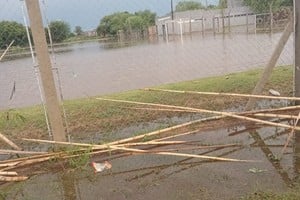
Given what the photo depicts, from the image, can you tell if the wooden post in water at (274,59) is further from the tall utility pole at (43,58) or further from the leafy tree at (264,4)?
the leafy tree at (264,4)

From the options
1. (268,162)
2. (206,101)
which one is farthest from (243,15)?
(268,162)

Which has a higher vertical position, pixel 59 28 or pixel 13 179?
pixel 59 28

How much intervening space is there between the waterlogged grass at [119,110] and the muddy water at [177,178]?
1674 millimetres

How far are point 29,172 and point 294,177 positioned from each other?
10.3 ft

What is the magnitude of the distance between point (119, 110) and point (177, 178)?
299 centimetres

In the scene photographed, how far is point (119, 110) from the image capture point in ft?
24.1

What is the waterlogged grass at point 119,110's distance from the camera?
688 cm

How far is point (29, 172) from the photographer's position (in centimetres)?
515

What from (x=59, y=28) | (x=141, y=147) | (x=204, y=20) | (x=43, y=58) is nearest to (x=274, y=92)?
(x=141, y=147)

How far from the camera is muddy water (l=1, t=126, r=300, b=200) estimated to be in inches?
165

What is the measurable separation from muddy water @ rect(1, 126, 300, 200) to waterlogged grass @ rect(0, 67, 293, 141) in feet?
5.49

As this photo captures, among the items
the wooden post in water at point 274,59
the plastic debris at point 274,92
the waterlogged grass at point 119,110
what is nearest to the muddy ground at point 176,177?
the wooden post in water at point 274,59

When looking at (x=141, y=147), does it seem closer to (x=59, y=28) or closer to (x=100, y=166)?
A: (x=100, y=166)

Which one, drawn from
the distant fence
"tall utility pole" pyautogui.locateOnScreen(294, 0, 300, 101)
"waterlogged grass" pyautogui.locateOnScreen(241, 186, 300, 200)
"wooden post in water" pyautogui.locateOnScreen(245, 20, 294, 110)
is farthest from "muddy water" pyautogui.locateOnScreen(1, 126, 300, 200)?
the distant fence
